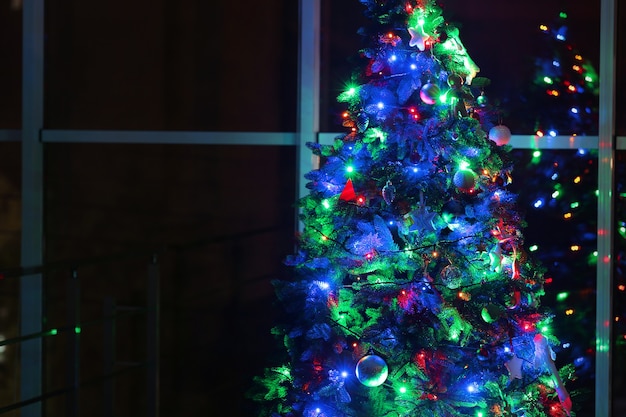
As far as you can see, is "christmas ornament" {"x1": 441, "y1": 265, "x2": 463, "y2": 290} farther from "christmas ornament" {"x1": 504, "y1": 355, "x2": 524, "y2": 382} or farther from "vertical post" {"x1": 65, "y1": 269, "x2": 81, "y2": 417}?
"vertical post" {"x1": 65, "y1": 269, "x2": 81, "y2": 417}

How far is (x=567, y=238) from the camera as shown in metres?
4.11

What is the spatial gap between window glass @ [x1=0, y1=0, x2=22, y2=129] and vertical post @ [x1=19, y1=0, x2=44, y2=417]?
0.05 meters

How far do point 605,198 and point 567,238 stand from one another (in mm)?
239

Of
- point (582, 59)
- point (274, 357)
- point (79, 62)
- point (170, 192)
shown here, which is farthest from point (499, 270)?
point (79, 62)

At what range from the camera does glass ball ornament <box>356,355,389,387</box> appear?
3.08 meters

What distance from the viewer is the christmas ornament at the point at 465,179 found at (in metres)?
3.14

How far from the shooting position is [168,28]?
15.3ft

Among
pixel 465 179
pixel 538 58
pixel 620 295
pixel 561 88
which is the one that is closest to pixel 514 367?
pixel 465 179

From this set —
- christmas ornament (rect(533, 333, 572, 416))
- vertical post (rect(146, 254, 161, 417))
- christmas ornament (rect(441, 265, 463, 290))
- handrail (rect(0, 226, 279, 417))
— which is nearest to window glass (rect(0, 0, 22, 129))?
handrail (rect(0, 226, 279, 417))

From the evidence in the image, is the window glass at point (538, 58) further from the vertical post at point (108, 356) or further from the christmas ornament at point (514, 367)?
the vertical post at point (108, 356)

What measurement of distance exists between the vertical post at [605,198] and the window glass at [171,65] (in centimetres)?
141

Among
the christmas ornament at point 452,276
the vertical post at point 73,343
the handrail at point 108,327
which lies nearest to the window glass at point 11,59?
the handrail at point 108,327

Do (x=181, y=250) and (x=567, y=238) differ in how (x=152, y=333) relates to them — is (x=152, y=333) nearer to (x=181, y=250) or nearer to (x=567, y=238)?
(x=181, y=250)

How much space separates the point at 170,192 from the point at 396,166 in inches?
67.9
